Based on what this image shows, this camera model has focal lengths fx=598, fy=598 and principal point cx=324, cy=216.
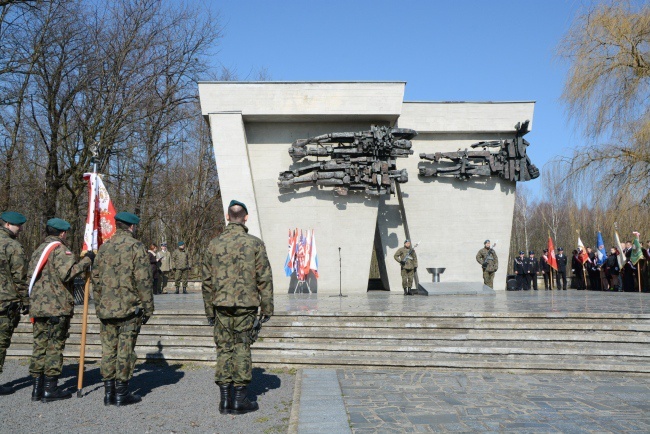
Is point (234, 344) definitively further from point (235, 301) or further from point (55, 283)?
point (55, 283)

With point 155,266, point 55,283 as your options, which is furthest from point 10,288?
point 155,266

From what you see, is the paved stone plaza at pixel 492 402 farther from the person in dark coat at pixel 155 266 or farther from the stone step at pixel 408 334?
the person in dark coat at pixel 155 266

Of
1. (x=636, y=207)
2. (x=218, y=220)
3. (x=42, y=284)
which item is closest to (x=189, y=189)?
(x=218, y=220)

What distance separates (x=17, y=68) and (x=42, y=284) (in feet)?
43.6

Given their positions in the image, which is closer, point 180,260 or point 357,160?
point 357,160

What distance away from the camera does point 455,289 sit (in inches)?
639

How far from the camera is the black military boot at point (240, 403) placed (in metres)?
5.84

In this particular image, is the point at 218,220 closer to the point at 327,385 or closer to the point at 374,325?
the point at 374,325

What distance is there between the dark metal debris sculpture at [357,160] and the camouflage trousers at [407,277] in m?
2.43

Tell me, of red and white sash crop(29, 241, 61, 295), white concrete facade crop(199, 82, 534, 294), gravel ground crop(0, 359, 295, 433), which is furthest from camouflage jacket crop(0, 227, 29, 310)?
white concrete facade crop(199, 82, 534, 294)

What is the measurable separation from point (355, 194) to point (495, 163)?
4.58 m

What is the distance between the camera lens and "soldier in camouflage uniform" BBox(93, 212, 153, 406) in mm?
6266

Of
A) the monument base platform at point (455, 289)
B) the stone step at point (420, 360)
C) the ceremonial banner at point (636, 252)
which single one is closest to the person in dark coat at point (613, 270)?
the ceremonial banner at point (636, 252)

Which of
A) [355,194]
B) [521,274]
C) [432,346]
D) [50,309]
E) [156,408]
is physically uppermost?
[355,194]
